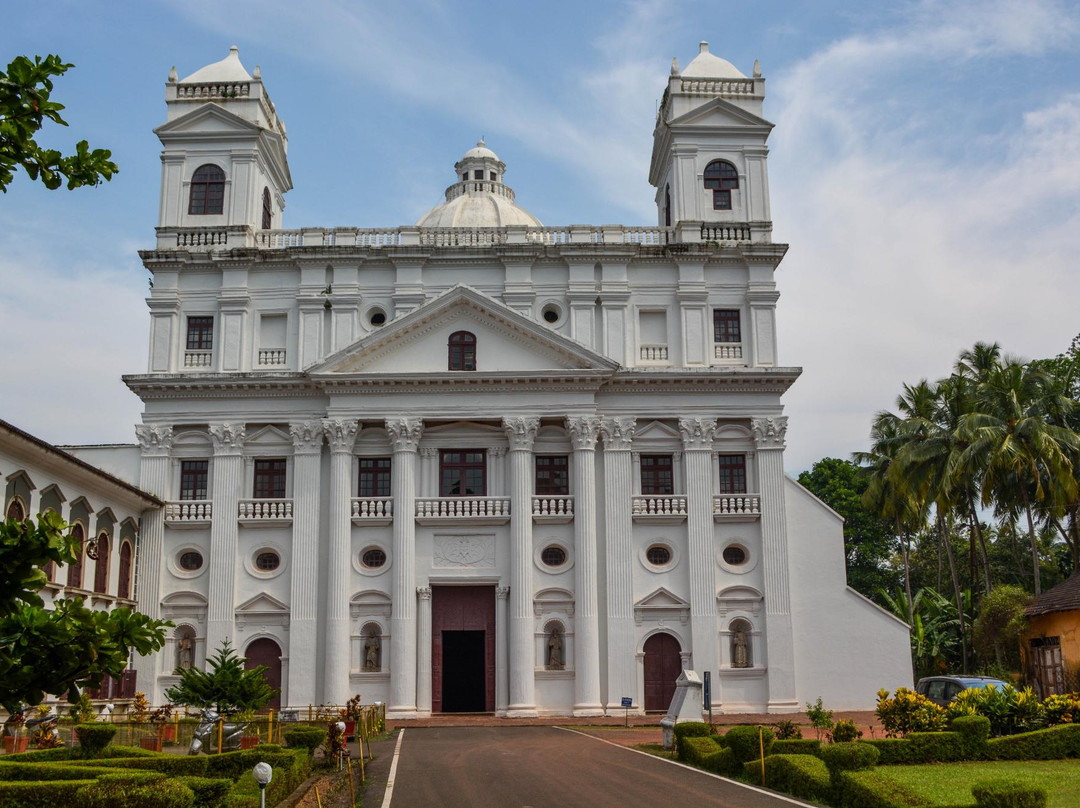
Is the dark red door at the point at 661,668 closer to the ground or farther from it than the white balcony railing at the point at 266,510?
closer to the ground

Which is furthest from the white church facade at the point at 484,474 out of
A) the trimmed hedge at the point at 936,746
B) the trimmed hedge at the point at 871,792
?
the trimmed hedge at the point at 871,792

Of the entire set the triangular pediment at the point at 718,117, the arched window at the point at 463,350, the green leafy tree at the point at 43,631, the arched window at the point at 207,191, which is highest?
the triangular pediment at the point at 718,117

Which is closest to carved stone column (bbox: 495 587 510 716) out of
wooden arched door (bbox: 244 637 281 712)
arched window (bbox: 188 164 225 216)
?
wooden arched door (bbox: 244 637 281 712)

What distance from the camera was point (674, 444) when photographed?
3956cm

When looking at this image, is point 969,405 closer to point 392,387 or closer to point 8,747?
point 392,387

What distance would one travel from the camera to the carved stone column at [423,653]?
122 feet

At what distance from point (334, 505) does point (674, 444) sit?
1208 centimetres

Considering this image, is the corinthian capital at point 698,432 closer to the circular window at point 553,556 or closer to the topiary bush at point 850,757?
the circular window at point 553,556

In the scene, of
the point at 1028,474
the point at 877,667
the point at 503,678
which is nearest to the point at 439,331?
the point at 503,678

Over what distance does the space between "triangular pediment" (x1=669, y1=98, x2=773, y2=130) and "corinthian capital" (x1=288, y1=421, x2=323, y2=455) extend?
685 inches

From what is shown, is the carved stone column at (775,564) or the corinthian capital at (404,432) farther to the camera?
the corinthian capital at (404,432)

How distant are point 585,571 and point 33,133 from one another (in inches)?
1259

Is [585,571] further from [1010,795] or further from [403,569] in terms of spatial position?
[1010,795]

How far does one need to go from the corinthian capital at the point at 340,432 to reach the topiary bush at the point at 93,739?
1883 cm
